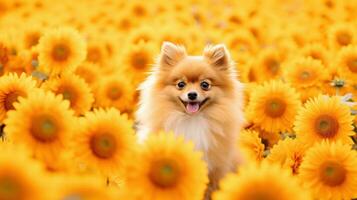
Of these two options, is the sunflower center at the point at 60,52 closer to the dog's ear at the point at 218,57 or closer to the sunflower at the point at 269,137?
the dog's ear at the point at 218,57

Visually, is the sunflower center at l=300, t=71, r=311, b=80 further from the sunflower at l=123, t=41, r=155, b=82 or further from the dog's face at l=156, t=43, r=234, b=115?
the sunflower at l=123, t=41, r=155, b=82

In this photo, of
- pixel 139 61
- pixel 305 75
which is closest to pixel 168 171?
pixel 305 75

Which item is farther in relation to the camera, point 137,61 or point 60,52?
point 137,61

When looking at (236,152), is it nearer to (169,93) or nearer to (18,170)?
(169,93)

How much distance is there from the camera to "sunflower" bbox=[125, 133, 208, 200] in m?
2.55

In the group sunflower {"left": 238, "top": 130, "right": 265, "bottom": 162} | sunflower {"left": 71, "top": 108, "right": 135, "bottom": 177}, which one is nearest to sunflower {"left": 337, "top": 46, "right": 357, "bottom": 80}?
sunflower {"left": 238, "top": 130, "right": 265, "bottom": 162}

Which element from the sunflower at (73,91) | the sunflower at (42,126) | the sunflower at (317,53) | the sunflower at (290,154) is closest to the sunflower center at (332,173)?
the sunflower at (290,154)

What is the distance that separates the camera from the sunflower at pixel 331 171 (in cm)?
320

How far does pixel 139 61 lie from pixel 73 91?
2.24 m

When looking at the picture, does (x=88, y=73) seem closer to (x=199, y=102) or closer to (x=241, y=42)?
(x=199, y=102)

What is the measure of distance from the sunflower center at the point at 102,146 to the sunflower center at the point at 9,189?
0.85 meters

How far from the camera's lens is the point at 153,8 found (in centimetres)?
1189

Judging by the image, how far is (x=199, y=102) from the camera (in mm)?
4504

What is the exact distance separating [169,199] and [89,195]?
59 cm
